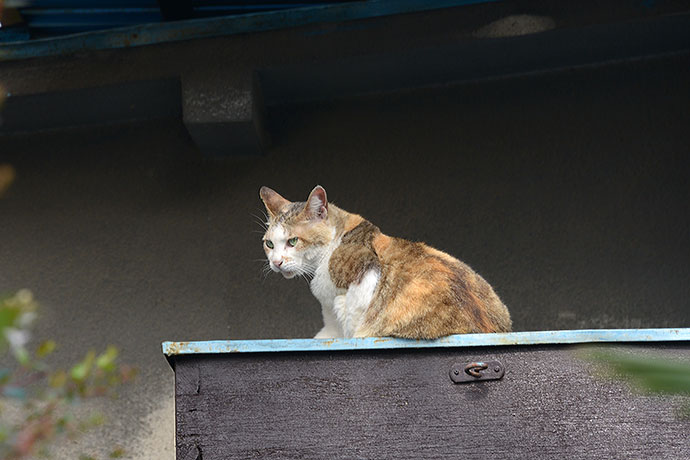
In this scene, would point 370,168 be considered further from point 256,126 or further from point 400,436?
point 400,436

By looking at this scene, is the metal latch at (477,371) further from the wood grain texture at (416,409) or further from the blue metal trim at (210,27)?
the blue metal trim at (210,27)

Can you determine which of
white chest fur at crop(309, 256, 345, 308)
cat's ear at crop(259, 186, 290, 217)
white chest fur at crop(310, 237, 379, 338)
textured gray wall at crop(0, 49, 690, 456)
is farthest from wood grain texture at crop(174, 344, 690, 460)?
textured gray wall at crop(0, 49, 690, 456)

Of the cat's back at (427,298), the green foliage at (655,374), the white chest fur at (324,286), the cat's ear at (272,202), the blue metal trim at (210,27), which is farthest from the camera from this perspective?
the blue metal trim at (210,27)

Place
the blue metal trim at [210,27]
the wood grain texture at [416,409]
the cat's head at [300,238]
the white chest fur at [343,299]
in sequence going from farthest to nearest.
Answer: the blue metal trim at [210,27], the cat's head at [300,238], the white chest fur at [343,299], the wood grain texture at [416,409]

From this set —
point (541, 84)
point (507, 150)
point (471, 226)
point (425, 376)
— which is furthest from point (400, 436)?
point (541, 84)

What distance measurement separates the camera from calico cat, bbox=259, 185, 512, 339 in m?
2.36

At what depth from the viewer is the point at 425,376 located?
86.5 inches

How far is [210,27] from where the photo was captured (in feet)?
12.2

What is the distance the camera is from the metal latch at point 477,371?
2.17 m

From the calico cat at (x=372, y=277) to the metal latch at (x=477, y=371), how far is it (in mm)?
112

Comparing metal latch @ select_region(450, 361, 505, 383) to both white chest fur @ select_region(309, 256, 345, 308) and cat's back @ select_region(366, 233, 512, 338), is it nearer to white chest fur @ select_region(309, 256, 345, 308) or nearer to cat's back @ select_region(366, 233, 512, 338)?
cat's back @ select_region(366, 233, 512, 338)

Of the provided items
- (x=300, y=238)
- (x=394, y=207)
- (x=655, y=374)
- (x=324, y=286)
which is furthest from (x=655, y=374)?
(x=394, y=207)

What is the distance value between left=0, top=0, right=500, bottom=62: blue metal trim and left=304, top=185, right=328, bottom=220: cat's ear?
3.70 ft

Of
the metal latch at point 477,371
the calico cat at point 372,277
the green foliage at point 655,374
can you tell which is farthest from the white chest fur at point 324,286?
the green foliage at point 655,374
